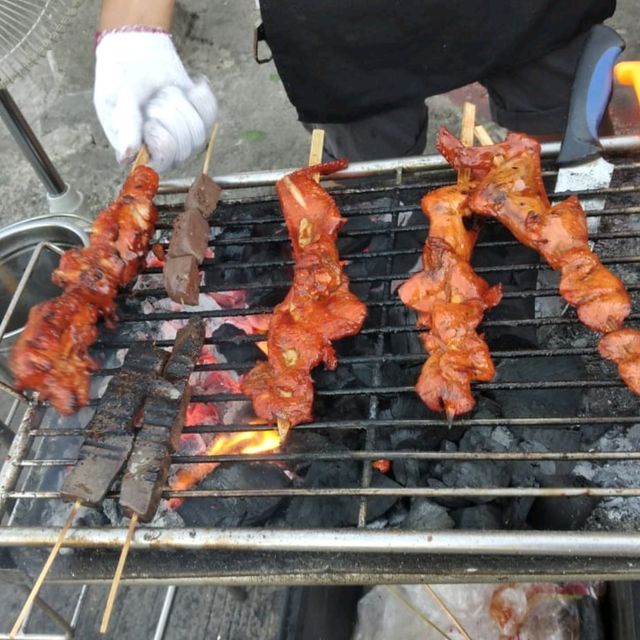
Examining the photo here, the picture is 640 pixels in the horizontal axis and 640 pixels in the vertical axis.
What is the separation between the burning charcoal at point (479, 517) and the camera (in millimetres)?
2562

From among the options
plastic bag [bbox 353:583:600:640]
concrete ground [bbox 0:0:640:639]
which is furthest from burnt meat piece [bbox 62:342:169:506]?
concrete ground [bbox 0:0:640:639]

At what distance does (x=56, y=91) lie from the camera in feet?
23.5

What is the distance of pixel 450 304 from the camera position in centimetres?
281

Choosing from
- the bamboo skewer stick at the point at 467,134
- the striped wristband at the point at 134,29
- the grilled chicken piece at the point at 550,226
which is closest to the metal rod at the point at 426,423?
the grilled chicken piece at the point at 550,226

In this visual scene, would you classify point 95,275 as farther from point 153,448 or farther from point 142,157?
point 153,448

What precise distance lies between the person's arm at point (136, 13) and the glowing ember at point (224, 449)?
217 cm

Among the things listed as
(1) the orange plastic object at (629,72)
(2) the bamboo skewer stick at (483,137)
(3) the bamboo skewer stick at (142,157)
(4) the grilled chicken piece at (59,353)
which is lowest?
(4) the grilled chicken piece at (59,353)

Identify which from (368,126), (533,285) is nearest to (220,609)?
(533,285)

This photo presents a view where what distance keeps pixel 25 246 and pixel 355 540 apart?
296cm

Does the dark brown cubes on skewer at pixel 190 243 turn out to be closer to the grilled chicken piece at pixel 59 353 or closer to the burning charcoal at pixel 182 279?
the burning charcoal at pixel 182 279

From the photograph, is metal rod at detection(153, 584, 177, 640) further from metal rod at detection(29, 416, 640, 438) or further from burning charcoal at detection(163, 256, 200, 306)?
burning charcoal at detection(163, 256, 200, 306)

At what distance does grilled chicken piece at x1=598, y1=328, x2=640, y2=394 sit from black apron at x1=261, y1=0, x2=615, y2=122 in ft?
6.46

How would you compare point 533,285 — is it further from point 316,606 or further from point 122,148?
point 122,148

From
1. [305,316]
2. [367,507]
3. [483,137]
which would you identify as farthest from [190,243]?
[483,137]
